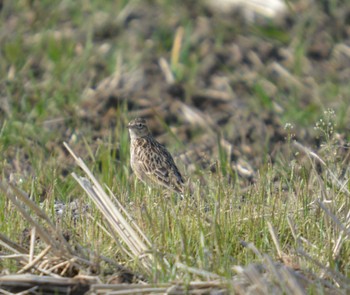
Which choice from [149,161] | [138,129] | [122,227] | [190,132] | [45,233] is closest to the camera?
[45,233]

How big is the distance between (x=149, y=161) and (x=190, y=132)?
258cm

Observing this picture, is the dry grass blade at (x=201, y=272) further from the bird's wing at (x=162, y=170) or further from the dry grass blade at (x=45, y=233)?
the bird's wing at (x=162, y=170)

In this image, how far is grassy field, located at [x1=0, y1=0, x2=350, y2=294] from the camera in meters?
5.71

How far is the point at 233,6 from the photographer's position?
46.5 feet

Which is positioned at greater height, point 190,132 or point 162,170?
point 162,170

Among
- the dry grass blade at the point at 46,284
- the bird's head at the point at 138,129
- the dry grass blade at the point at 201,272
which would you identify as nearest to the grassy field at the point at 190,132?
the dry grass blade at the point at 201,272

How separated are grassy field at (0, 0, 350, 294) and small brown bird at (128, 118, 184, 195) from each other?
17 centimetres

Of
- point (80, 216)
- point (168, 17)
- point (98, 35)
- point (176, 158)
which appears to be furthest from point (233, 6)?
point (80, 216)

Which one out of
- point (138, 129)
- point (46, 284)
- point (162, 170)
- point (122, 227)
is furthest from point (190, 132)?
point (46, 284)

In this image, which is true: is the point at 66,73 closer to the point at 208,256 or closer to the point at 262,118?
the point at 262,118

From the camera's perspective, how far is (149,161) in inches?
335

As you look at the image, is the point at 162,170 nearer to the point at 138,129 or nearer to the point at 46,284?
the point at 138,129

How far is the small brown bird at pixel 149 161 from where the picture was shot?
8273mm

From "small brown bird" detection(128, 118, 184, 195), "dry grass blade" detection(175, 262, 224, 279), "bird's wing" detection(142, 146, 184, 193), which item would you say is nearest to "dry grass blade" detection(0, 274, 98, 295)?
"dry grass blade" detection(175, 262, 224, 279)
